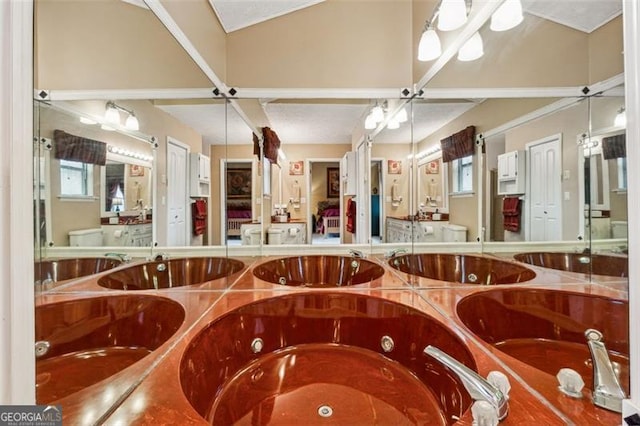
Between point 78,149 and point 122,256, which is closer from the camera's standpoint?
point 78,149

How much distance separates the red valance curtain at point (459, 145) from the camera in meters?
1.24

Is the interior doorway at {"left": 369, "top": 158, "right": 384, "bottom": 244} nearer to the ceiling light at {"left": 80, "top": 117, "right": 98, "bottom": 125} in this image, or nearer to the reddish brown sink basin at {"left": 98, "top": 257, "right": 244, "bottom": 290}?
the reddish brown sink basin at {"left": 98, "top": 257, "right": 244, "bottom": 290}

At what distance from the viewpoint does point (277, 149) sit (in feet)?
6.10

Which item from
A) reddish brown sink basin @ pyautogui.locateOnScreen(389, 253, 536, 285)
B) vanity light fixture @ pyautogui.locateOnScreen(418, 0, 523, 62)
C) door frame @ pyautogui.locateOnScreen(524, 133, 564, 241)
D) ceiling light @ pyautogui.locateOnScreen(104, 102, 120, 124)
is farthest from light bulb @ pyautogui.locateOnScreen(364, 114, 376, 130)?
ceiling light @ pyautogui.locateOnScreen(104, 102, 120, 124)

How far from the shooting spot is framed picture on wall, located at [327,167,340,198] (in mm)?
1918

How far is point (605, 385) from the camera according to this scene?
1.57ft

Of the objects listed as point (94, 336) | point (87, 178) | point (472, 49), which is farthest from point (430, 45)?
point (94, 336)

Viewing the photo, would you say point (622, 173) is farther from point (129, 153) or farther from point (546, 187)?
point (129, 153)

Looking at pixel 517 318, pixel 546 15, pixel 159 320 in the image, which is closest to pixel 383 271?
pixel 517 318

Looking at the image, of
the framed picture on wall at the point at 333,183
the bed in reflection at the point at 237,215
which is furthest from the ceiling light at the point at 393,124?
the bed in reflection at the point at 237,215

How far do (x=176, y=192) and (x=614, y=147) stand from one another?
1410mm

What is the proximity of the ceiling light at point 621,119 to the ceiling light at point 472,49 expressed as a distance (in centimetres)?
72

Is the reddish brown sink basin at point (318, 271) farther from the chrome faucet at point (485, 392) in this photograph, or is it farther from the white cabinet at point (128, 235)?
the chrome faucet at point (485, 392)

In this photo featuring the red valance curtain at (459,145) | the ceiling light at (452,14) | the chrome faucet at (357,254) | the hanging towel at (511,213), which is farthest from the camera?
the chrome faucet at (357,254)
